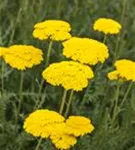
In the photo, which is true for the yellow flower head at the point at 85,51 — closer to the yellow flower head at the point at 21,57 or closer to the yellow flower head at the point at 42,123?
the yellow flower head at the point at 21,57

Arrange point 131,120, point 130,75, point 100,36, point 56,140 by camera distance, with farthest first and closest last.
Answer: point 100,36
point 131,120
point 130,75
point 56,140

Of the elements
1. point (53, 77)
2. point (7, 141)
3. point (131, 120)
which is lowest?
point (7, 141)

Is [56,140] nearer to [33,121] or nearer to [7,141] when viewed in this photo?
[33,121]

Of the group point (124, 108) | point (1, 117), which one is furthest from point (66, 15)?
point (1, 117)

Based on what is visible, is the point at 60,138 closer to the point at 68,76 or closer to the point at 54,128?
the point at 54,128

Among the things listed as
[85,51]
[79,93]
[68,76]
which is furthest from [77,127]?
[79,93]
